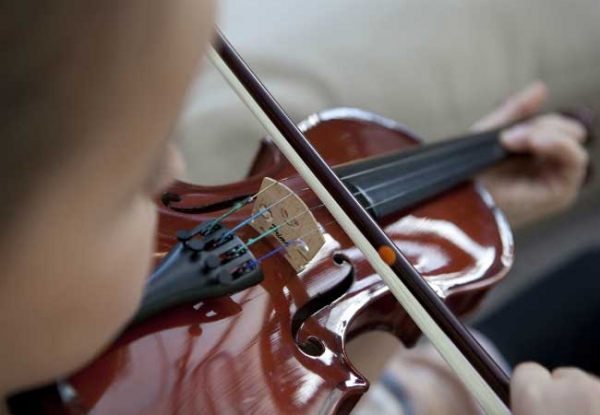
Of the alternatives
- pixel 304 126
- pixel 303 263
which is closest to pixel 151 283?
pixel 303 263

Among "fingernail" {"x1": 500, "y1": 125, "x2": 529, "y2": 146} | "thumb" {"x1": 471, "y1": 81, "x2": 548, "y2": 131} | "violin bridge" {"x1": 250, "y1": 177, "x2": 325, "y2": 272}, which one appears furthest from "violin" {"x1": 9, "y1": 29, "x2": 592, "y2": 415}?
"thumb" {"x1": 471, "y1": 81, "x2": 548, "y2": 131}

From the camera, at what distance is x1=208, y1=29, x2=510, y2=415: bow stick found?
1.56 feet

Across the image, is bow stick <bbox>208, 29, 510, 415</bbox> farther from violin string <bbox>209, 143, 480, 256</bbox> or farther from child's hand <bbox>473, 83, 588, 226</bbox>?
child's hand <bbox>473, 83, 588, 226</bbox>

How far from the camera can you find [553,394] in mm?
439

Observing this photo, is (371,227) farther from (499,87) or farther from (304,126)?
(499,87)

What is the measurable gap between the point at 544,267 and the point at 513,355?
572mm

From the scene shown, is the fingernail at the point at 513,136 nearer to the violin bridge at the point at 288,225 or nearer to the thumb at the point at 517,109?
the thumb at the point at 517,109

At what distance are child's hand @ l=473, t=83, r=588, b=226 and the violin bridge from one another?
1.46ft

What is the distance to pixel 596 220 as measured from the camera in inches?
57.7

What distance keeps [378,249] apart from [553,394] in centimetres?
16

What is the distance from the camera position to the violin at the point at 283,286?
1.27 feet

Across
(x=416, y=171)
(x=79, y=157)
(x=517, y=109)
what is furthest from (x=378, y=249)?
(x=517, y=109)

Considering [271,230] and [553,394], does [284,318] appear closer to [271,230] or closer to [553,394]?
[271,230]

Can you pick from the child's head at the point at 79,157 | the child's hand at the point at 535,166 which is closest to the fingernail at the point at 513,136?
the child's hand at the point at 535,166
